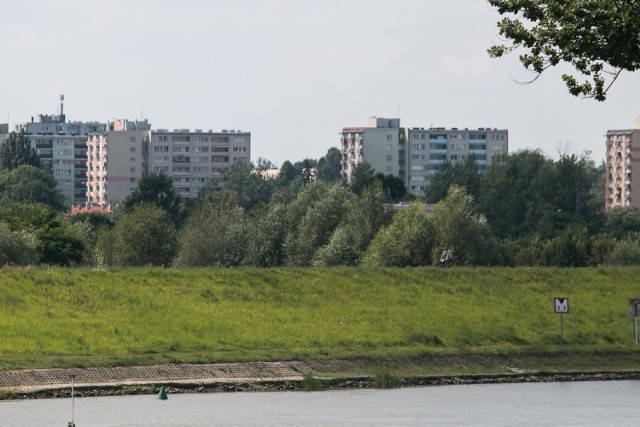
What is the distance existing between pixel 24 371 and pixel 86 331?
855 centimetres

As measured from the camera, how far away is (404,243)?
110 meters

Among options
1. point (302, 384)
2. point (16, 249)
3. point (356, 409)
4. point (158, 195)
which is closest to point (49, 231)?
point (16, 249)

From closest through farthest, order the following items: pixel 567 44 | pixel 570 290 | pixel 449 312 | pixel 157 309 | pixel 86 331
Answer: pixel 567 44, pixel 86 331, pixel 157 309, pixel 449 312, pixel 570 290

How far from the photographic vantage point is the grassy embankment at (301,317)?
62281mm

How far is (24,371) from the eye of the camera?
55094mm

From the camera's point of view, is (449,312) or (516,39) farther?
(449,312)

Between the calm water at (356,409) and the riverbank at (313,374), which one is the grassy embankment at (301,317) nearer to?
the riverbank at (313,374)

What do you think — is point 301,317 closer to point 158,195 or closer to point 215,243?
point 215,243

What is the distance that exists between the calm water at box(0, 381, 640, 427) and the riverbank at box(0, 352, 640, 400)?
110cm

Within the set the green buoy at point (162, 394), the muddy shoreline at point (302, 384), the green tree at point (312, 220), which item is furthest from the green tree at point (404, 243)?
the green buoy at point (162, 394)

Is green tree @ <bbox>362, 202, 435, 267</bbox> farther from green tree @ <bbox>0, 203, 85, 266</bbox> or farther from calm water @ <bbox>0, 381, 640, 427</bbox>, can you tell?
calm water @ <bbox>0, 381, 640, 427</bbox>

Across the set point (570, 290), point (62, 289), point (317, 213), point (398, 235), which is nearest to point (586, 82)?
point (62, 289)

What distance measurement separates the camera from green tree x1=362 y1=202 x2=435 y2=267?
10919 centimetres

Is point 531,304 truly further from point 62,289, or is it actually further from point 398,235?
point 398,235
